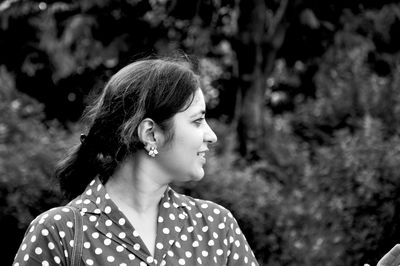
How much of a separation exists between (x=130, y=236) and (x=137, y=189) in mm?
188

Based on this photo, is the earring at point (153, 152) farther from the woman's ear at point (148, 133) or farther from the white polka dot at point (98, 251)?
the white polka dot at point (98, 251)

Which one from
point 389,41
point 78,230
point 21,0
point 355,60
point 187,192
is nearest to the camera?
point 78,230

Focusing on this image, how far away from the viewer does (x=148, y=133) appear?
8.45ft

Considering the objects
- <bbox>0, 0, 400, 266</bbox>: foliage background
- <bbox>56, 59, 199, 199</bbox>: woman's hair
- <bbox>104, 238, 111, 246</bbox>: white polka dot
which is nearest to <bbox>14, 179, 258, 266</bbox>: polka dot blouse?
<bbox>104, 238, 111, 246</bbox>: white polka dot

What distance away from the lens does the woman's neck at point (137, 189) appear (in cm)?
254

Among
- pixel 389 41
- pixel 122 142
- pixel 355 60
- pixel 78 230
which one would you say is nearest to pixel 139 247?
pixel 78 230

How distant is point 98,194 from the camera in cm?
253

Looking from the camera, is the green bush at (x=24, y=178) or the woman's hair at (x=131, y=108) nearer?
the woman's hair at (x=131, y=108)

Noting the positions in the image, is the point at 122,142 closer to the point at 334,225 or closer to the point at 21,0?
the point at 334,225

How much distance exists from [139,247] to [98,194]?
257 millimetres

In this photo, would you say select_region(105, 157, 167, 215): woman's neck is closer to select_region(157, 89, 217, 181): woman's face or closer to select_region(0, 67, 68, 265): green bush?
select_region(157, 89, 217, 181): woman's face

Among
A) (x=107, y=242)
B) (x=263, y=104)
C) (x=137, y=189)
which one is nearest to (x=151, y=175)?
(x=137, y=189)

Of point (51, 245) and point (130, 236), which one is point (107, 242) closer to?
point (130, 236)

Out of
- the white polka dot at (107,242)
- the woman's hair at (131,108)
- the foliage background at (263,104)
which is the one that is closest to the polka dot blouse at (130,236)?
the white polka dot at (107,242)
